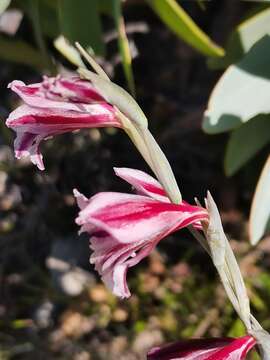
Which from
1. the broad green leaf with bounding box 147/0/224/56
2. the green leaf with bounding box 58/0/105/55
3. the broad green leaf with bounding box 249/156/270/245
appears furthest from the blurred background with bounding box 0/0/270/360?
the broad green leaf with bounding box 249/156/270/245

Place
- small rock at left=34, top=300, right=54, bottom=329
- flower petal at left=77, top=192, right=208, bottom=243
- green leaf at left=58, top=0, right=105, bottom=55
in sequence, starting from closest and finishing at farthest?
flower petal at left=77, top=192, right=208, bottom=243
green leaf at left=58, top=0, right=105, bottom=55
small rock at left=34, top=300, right=54, bottom=329

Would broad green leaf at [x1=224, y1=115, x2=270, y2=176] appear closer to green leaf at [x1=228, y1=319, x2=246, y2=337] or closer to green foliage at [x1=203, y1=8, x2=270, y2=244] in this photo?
green foliage at [x1=203, y1=8, x2=270, y2=244]

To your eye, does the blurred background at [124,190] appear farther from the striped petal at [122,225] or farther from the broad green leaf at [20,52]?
the striped petal at [122,225]

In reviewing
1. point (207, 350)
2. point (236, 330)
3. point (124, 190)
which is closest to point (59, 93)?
point (207, 350)

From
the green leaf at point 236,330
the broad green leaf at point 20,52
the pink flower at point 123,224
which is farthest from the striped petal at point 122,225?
the broad green leaf at point 20,52

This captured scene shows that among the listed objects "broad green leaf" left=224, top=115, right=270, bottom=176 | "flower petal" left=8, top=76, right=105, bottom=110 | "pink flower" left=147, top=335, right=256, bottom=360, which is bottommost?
"broad green leaf" left=224, top=115, right=270, bottom=176

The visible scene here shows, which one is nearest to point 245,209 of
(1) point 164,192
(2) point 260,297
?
A: (2) point 260,297
